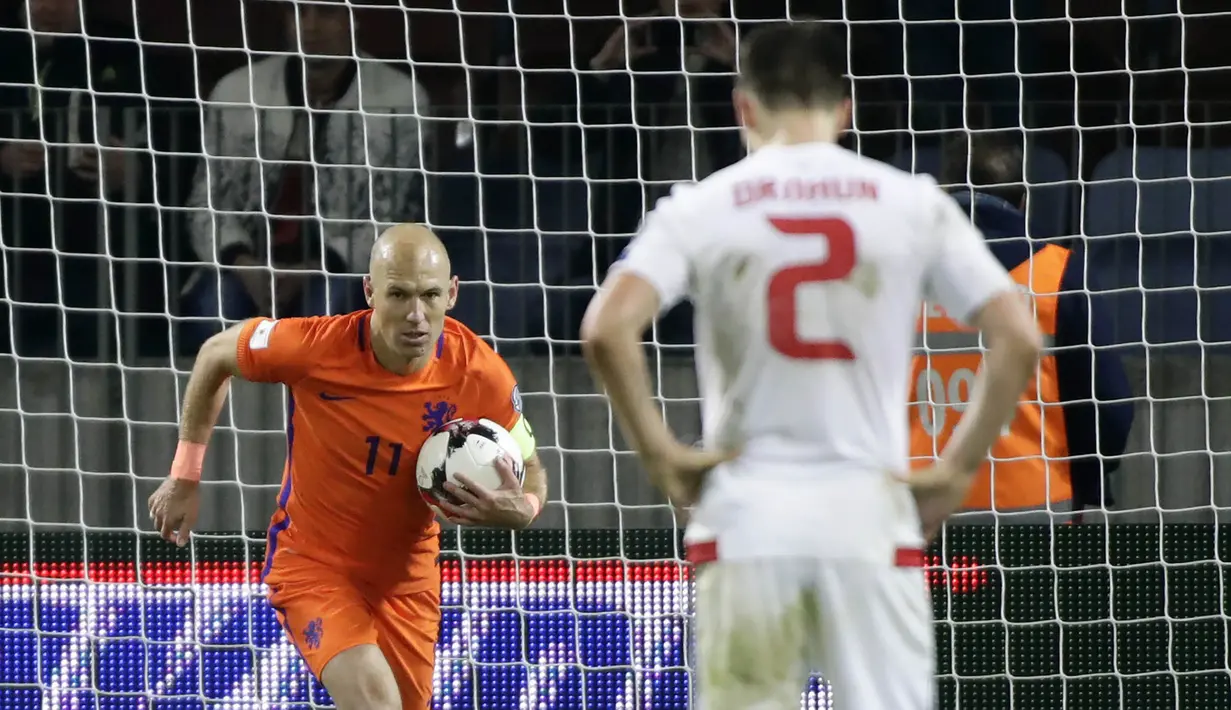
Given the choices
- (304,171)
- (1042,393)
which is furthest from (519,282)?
(1042,393)

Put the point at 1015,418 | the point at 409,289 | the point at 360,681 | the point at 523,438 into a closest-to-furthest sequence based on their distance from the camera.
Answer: the point at 360,681 < the point at 409,289 < the point at 523,438 < the point at 1015,418

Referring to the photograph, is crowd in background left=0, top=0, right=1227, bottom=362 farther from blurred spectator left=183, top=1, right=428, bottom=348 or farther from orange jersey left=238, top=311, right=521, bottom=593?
orange jersey left=238, top=311, right=521, bottom=593

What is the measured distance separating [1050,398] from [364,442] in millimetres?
2397

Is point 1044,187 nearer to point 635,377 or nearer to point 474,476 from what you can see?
point 474,476

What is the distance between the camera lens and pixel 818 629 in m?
2.26

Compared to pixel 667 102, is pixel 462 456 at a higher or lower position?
lower

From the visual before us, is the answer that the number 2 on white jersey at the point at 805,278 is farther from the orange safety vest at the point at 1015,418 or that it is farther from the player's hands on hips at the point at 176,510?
the orange safety vest at the point at 1015,418

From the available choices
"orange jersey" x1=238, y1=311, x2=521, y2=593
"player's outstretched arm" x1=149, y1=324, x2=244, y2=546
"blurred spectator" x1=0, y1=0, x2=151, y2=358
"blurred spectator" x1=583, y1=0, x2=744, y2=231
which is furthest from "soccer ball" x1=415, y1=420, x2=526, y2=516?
"blurred spectator" x1=0, y1=0, x2=151, y2=358

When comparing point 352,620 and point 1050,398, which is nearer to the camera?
point 352,620

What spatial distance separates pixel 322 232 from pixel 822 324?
359cm

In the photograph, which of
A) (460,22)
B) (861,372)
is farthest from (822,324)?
(460,22)

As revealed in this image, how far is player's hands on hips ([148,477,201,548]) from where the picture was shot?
3963 mm

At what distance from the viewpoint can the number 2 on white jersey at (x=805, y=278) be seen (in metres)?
2.20

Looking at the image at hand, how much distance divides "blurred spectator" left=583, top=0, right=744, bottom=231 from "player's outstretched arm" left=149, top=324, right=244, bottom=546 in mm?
2274
